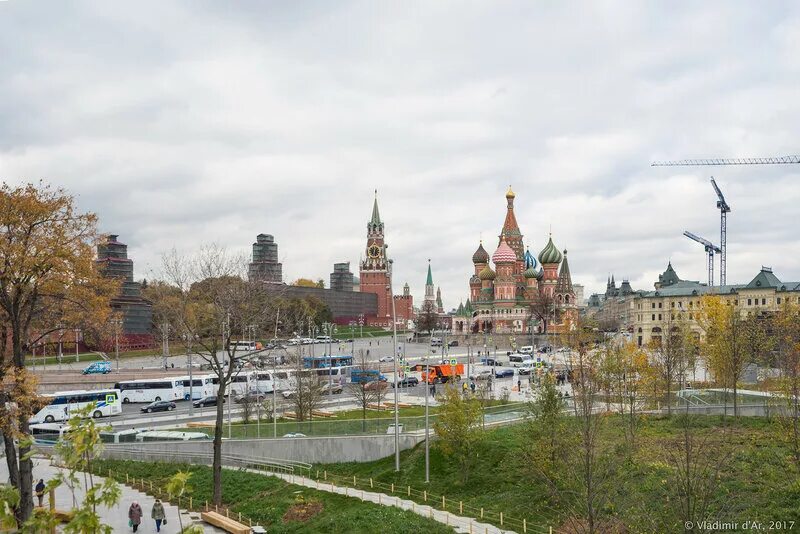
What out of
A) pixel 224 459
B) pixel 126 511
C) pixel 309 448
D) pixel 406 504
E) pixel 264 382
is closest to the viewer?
pixel 126 511

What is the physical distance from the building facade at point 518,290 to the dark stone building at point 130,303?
222 ft

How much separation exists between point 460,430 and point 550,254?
121435 millimetres

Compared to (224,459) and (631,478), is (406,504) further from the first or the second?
(224,459)

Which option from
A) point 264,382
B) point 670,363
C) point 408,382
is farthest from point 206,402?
point 670,363

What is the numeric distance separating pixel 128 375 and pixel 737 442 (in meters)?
59.0

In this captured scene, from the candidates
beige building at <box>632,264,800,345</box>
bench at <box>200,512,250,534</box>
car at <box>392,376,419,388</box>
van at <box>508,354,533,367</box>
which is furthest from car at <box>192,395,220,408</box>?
beige building at <box>632,264,800,345</box>

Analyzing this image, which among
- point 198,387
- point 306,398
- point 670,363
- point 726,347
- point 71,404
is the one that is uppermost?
point 726,347

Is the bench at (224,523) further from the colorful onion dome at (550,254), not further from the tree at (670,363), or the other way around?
the colorful onion dome at (550,254)

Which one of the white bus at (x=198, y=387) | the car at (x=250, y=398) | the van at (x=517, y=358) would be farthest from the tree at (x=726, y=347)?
the white bus at (x=198, y=387)

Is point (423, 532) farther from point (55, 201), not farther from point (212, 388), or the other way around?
point (212, 388)

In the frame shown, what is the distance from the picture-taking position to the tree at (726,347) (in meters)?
39.6

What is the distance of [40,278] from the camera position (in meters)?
24.0

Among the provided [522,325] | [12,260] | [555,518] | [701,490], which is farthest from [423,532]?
[522,325]

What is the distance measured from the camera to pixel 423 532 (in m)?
24.9
